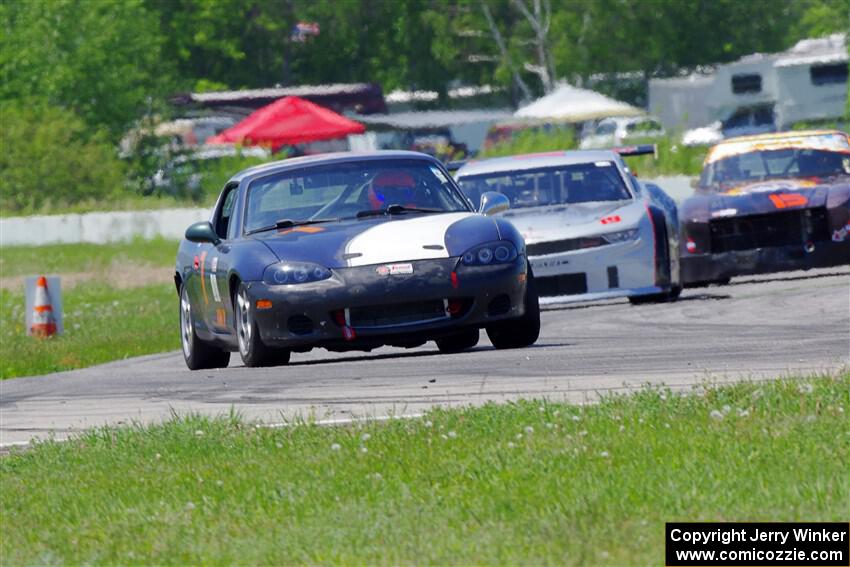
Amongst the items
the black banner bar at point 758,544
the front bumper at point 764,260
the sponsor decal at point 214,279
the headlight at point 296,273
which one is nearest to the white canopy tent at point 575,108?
the front bumper at point 764,260

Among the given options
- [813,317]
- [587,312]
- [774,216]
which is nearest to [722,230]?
[774,216]

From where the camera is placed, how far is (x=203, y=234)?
12.8m

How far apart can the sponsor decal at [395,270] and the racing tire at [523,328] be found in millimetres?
790

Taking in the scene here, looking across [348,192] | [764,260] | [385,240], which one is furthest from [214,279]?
[764,260]

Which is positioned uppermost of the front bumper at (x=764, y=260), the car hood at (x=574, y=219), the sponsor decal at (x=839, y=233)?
the car hood at (x=574, y=219)

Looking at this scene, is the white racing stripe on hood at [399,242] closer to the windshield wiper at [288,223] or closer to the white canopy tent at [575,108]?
the windshield wiper at [288,223]

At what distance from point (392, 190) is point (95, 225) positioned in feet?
83.3

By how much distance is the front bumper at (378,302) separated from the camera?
11422 mm

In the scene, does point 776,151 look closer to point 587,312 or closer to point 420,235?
point 587,312

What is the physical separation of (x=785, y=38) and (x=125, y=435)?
7884cm

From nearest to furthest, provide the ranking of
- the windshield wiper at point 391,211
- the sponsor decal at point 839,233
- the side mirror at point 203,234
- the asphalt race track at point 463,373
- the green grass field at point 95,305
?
1. the asphalt race track at point 463,373
2. the windshield wiper at point 391,211
3. the side mirror at point 203,234
4. the green grass field at point 95,305
5. the sponsor decal at point 839,233

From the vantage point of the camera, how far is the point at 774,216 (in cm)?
1805

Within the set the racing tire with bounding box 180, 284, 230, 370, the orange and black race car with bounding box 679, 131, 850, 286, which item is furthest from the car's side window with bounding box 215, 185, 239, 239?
the orange and black race car with bounding box 679, 131, 850, 286

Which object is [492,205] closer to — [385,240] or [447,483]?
[385,240]
